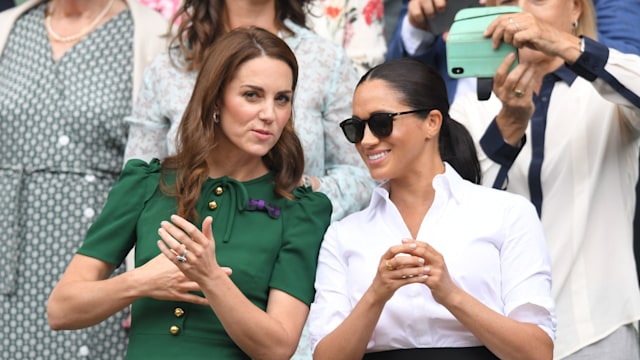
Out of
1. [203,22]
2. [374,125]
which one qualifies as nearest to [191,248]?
[374,125]

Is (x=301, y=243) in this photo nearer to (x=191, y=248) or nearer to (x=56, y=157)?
(x=191, y=248)

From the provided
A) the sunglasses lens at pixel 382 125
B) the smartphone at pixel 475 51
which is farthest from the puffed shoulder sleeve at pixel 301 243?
the smartphone at pixel 475 51

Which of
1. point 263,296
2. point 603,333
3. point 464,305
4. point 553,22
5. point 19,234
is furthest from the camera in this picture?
point 19,234

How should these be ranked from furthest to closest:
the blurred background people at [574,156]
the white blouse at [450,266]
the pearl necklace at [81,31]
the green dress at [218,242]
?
the pearl necklace at [81,31] < the blurred background people at [574,156] < the green dress at [218,242] < the white blouse at [450,266]

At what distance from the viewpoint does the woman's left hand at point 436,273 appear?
3.43 m

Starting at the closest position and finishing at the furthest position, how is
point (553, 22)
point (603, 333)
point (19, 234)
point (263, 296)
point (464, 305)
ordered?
point (464, 305) < point (263, 296) < point (603, 333) < point (553, 22) < point (19, 234)

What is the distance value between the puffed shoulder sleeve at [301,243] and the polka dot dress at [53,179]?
1124 mm

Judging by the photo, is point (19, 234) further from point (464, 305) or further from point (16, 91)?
point (464, 305)

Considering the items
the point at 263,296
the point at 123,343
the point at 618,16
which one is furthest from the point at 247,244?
the point at 618,16

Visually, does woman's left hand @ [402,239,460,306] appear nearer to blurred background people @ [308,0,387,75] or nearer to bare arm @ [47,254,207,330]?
bare arm @ [47,254,207,330]

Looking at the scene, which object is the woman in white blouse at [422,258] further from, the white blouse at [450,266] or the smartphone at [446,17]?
the smartphone at [446,17]

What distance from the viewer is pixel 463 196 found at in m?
3.78

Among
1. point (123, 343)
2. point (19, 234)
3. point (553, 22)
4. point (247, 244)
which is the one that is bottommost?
point (123, 343)

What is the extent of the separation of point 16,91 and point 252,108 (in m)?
1.43
